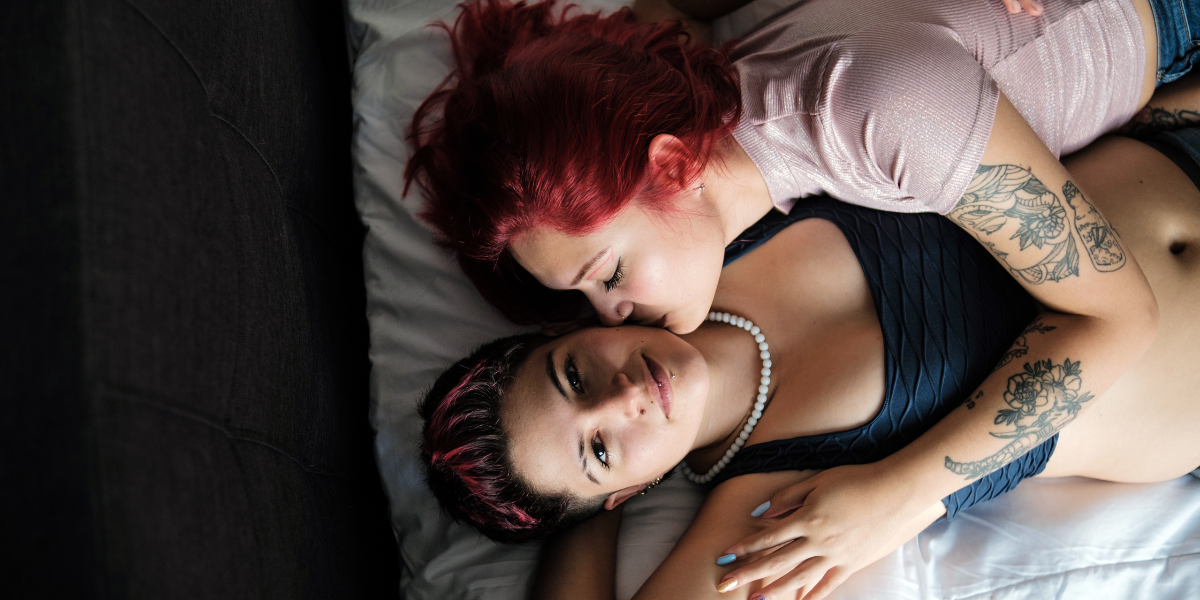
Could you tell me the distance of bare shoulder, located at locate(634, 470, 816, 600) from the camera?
4.00ft

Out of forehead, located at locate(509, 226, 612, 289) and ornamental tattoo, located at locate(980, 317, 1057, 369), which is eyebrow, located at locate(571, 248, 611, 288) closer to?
forehead, located at locate(509, 226, 612, 289)

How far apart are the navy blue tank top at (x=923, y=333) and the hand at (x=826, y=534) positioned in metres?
0.09

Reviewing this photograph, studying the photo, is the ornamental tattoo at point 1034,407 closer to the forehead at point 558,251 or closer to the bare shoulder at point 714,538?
the bare shoulder at point 714,538

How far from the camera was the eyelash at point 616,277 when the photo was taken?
4.00ft

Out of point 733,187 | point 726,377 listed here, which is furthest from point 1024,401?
point 733,187

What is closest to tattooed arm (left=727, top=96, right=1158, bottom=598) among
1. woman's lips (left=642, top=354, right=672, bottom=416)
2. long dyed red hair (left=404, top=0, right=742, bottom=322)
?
woman's lips (left=642, top=354, right=672, bottom=416)

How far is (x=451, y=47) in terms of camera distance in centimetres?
168

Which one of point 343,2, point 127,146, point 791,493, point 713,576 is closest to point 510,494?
point 713,576

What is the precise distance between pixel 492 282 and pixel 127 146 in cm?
81

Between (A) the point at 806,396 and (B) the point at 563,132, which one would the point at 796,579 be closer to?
(A) the point at 806,396

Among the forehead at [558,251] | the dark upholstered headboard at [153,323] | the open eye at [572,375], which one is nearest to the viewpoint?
the dark upholstered headboard at [153,323]

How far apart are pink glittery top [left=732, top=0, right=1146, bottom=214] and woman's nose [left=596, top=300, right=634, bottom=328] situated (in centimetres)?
41

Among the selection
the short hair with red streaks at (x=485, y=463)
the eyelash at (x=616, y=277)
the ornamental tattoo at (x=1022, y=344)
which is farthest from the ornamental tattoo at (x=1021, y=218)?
the short hair with red streaks at (x=485, y=463)

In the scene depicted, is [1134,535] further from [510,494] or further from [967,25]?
[510,494]
